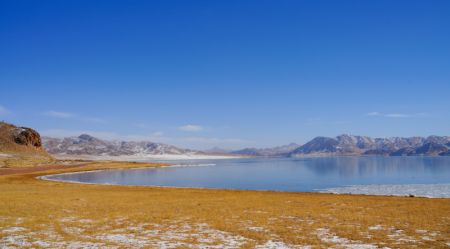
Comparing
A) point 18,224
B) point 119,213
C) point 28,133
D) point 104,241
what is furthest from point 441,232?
point 28,133

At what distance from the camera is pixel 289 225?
2084 centimetres

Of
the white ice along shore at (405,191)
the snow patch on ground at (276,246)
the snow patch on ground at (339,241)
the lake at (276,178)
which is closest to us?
the snow patch on ground at (276,246)

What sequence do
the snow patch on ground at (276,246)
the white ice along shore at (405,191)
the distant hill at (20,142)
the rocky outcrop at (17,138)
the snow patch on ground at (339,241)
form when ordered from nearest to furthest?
the snow patch on ground at (276,246)
the snow patch on ground at (339,241)
the white ice along shore at (405,191)
the distant hill at (20,142)
the rocky outcrop at (17,138)

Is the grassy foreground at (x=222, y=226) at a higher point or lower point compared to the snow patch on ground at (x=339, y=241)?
lower

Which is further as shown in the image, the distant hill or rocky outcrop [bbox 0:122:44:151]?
rocky outcrop [bbox 0:122:44:151]

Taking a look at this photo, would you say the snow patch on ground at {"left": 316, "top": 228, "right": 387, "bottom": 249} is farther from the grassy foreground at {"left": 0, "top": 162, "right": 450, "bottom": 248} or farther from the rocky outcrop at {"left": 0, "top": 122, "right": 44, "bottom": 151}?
the rocky outcrop at {"left": 0, "top": 122, "right": 44, "bottom": 151}

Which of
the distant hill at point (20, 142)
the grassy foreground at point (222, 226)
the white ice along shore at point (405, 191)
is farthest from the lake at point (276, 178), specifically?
the distant hill at point (20, 142)

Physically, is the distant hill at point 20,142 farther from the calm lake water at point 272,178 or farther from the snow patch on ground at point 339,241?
the snow patch on ground at point 339,241

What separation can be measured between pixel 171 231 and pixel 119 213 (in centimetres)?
783

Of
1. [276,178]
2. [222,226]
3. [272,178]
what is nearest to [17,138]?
[272,178]

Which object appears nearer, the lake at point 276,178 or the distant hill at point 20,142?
the lake at point 276,178

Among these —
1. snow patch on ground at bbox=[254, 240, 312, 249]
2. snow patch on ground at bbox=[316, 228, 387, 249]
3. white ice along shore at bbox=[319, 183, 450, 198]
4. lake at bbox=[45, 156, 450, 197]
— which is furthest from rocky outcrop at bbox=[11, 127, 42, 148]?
snow patch on ground at bbox=[254, 240, 312, 249]

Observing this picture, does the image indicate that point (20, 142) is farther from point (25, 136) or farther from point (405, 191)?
point (405, 191)

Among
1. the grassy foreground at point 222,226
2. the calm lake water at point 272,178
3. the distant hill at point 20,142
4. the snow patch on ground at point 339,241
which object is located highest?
the distant hill at point 20,142
